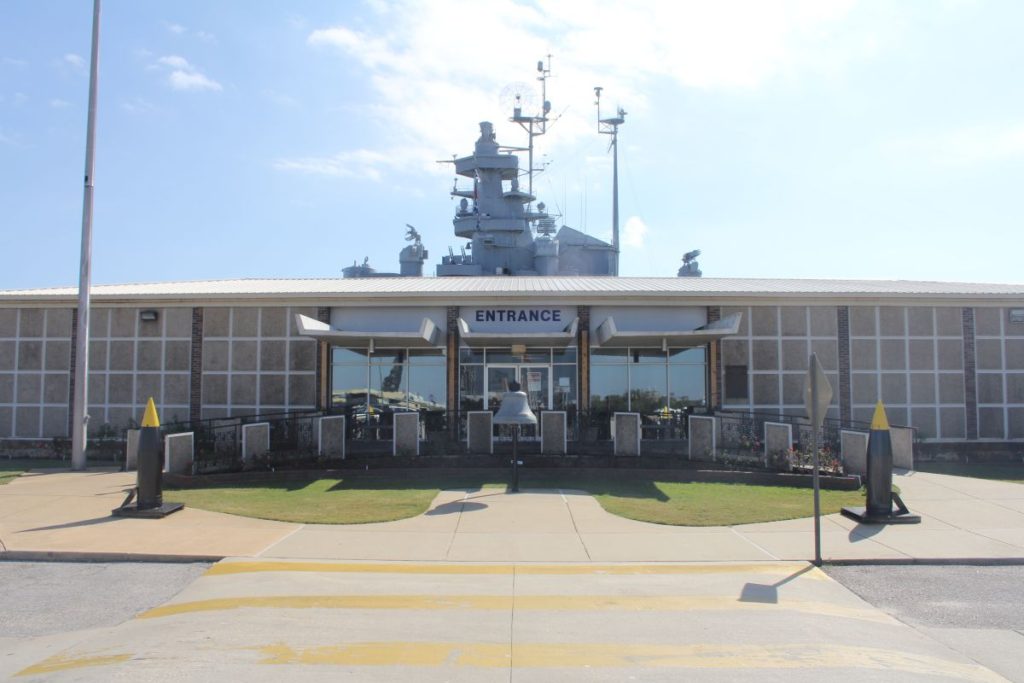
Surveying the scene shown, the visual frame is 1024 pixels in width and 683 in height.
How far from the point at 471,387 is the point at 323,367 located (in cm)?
392

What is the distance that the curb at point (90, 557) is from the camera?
8.63 m

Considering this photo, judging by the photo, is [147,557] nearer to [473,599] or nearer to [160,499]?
[160,499]

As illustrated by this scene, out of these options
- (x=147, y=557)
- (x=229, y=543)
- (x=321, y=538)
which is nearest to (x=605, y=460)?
(x=321, y=538)

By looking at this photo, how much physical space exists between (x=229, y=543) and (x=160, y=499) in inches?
104

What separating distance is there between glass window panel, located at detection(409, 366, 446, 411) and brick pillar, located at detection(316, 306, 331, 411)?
2.19 meters

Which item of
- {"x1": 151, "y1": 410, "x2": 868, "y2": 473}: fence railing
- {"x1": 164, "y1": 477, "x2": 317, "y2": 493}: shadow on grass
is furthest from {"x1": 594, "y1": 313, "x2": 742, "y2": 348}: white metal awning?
{"x1": 164, "y1": 477, "x2": 317, "y2": 493}: shadow on grass

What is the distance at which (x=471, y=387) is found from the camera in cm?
1920

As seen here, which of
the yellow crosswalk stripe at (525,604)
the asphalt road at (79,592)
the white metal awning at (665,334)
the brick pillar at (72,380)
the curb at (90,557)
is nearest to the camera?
the asphalt road at (79,592)

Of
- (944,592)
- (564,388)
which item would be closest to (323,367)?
(564,388)

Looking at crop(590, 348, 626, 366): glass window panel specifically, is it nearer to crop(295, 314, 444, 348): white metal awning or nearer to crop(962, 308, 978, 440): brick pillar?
crop(295, 314, 444, 348): white metal awning

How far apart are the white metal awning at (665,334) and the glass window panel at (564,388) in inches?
46.8

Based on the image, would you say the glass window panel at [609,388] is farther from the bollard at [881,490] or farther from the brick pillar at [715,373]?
the bollard at [881,490]

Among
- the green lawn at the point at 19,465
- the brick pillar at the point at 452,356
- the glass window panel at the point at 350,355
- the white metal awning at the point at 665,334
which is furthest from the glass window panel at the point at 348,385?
the green lawn at the point at 19,465

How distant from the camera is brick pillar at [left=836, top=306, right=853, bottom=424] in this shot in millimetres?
18781
